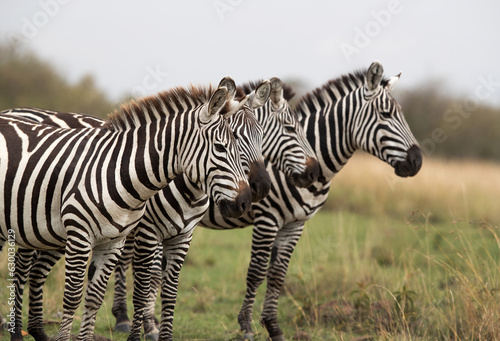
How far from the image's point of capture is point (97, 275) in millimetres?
5094

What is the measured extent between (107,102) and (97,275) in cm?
2495

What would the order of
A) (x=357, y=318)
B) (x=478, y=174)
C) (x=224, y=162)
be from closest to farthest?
(x=224, y=162) → (x=357, y=318) → (x=478, y=174)

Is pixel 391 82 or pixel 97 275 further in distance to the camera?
Answer: pixel 391 82

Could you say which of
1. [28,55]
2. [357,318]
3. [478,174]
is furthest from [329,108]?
[28,55]

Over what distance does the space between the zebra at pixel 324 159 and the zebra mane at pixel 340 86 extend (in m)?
0.01

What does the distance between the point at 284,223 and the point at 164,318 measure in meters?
1.92

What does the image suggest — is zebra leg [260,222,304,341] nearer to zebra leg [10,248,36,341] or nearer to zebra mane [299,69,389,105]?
zebra mane [299,69,389,105]

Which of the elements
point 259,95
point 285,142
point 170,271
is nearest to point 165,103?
point 259,95

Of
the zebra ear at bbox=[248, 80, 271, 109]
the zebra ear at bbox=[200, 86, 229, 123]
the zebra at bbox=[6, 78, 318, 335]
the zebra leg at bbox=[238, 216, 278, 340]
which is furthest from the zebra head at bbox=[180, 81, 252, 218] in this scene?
the zebra leg at bbox=[238, 216, 278, 340]

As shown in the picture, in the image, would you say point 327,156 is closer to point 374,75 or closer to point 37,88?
point 374,75

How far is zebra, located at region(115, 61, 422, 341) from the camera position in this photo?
22.5ft

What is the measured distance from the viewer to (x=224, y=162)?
4676 mm

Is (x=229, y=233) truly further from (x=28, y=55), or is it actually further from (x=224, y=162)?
(x=28, y=55)

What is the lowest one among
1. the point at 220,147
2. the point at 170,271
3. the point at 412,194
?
the point at 412,194
